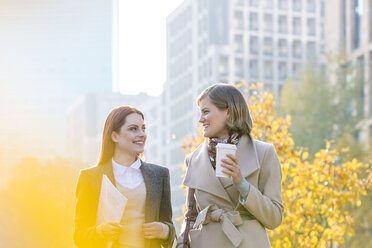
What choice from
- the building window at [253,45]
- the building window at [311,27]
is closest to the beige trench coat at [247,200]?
the building window at [253,45]

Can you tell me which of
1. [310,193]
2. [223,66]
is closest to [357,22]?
[223,66]

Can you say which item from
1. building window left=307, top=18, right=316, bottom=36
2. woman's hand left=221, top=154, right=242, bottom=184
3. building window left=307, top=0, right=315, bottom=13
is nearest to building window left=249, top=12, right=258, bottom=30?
building window left=307, top=18, right=316, bottom=36

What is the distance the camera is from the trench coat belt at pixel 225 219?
18.5 feet

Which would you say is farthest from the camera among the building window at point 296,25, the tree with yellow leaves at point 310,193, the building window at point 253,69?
the building window at point 296,25

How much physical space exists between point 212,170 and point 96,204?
91 cm

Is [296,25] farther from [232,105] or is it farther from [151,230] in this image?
[151,230]

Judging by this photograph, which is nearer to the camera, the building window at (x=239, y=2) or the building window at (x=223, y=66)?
the building window at (x=223, y=66)

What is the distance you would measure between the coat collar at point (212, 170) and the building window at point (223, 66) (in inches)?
3149

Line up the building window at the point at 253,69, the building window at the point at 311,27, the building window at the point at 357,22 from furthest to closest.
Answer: the building window at the point at 311,27, the building window at the point at 253,69, the building window at the point at 357,22

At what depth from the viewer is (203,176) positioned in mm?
5918

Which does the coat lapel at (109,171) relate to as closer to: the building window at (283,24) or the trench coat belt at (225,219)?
the trench coat belt at (225,219)

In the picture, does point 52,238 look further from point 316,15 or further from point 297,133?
point 316,15

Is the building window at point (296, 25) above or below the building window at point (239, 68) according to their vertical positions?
above

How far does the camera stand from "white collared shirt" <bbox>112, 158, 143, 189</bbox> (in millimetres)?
5984
